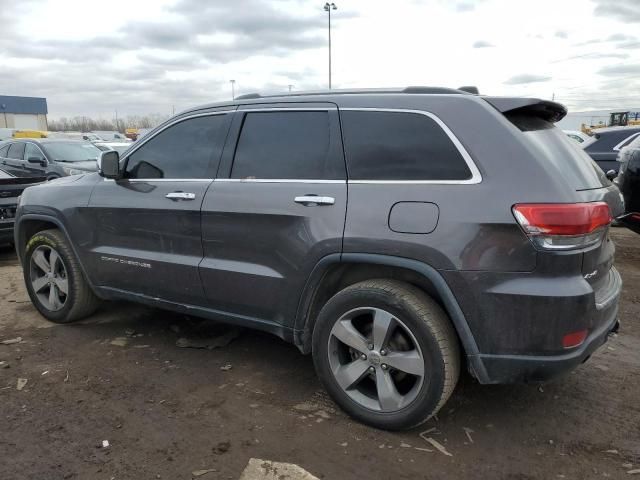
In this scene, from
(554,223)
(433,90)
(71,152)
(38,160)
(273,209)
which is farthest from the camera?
(71,152)

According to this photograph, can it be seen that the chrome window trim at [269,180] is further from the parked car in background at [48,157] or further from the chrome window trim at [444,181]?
the parked car in background at [48,157]

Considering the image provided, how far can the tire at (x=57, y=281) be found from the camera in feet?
14.8

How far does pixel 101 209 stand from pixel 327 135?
6.61 ft

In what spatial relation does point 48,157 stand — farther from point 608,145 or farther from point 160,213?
point 608,145

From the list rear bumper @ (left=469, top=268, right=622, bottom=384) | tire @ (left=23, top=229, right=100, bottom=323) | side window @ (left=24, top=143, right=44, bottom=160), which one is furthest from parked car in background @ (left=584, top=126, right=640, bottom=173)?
side window @ (left=24, top=143, right=44, bottom=160)

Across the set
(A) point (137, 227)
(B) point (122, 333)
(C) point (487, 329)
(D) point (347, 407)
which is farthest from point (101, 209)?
(C) point (487, 329)

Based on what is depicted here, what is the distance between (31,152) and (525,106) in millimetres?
12236

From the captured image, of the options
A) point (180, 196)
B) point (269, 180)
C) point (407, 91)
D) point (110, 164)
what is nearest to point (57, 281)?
point (110, 164)

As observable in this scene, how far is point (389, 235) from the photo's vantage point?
2811 millimetres

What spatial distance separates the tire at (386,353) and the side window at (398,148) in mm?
614

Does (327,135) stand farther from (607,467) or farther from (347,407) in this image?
(607,467)

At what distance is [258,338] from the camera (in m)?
4.39

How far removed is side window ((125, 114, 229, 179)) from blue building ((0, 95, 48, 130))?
261 feet

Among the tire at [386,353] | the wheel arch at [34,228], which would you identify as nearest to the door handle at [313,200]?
the tire at [386,353]
